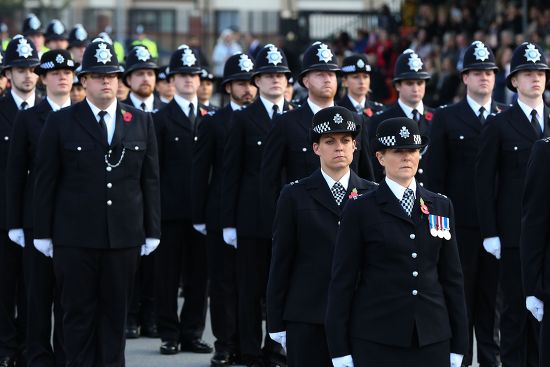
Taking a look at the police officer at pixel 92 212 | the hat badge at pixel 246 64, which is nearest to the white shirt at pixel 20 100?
the police officer at pixel 92 212

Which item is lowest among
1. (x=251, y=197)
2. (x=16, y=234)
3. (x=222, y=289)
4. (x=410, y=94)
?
(x=222, y=289)

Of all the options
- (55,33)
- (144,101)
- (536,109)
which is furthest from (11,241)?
(55,33)

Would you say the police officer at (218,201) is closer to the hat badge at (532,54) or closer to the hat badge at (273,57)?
the hat badge at (273,57)

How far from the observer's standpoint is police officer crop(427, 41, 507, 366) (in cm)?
1096

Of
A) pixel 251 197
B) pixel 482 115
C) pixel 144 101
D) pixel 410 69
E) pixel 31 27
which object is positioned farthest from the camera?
pixel 31 27

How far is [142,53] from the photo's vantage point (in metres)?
13.2

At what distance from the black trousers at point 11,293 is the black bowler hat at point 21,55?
1.25m

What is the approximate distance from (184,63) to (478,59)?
2.67m

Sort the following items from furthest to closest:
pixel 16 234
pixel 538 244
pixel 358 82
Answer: pixel 358 82
pixel 16 234
pixel 538 244

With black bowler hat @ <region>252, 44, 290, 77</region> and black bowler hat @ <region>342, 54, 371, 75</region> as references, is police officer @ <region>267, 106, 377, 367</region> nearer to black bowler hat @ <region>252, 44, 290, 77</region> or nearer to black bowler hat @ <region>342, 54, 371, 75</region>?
black bowler hat @ <region>252, 44, 290, 77</region>

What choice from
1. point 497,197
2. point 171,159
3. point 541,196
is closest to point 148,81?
point 171,159

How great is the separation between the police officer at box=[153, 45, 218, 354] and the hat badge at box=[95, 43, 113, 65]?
99.8 inches

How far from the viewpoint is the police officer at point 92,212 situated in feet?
31.6

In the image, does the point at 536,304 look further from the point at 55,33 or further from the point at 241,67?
the point at 55,33
